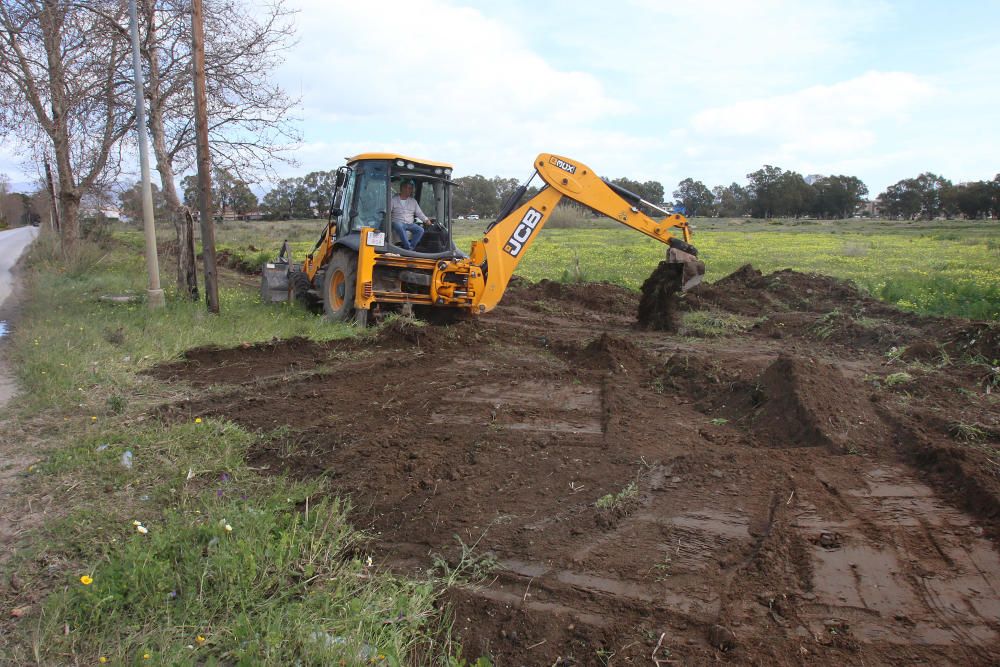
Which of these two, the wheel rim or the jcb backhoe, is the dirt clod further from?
the wheel rim

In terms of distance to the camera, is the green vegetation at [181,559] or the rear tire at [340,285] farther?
the rear tire at [340,285]

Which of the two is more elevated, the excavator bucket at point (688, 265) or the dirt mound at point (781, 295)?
the excavator bucket at point (688, 265)

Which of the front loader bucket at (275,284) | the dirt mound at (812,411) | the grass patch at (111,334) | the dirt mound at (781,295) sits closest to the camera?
the dirt mound at (812,411)

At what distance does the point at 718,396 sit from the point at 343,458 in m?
3.94

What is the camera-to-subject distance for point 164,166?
1189 centimetres

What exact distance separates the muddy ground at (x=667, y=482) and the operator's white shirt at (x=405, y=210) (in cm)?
237

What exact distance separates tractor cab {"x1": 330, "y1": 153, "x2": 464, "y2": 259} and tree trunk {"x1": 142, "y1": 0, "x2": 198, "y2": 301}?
270 centimetres

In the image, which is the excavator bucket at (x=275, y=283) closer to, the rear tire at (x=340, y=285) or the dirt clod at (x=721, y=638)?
the rear tire at (x=340, y=285)

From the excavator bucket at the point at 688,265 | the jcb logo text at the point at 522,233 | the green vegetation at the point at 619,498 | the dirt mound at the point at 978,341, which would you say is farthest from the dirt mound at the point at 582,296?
the green vegetation at the point at 619,498

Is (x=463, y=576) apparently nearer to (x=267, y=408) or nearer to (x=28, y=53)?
(x=267, y=408)

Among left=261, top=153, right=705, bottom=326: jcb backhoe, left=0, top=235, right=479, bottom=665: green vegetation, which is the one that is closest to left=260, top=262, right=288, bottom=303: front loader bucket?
left=261, top=153, right=705, bottom=326: jcb backhoe

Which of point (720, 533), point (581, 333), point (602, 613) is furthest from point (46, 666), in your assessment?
point (581, 333)

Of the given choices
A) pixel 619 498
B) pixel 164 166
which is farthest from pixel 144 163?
pixel 619 498

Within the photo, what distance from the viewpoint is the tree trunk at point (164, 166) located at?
455 inches
